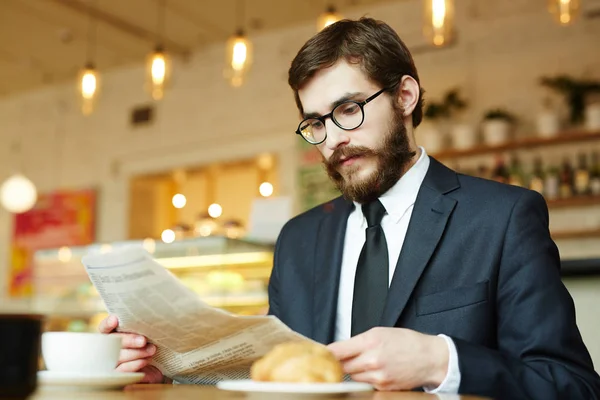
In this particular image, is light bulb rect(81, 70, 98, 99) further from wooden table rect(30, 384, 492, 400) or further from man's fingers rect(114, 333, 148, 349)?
wooden table rect(30, 384, 492, 400)

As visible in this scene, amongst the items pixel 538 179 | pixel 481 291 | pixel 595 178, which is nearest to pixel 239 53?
pixel 538 179

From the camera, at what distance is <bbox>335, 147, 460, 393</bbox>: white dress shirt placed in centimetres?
151

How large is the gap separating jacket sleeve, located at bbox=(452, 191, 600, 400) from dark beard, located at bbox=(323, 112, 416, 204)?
289mm

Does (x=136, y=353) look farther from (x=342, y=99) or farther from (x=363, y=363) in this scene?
(x=342, y=99)

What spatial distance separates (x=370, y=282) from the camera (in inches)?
56.6

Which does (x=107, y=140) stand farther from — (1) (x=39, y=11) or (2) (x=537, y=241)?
(2) (x=537, y=241)

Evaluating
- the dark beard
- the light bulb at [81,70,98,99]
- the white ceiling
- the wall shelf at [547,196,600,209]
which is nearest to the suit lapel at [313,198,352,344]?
the dark beard

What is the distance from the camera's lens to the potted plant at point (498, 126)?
4.98 m

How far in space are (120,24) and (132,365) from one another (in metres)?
5.51

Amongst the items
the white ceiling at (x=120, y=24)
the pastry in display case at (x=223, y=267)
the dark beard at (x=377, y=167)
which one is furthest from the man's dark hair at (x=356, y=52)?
the white ceiling at (x=120, y=24)

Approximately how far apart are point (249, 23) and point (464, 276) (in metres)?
5.15

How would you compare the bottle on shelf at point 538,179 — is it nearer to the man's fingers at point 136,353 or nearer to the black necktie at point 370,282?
the black necktie at point 370,282

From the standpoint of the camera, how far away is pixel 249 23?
6172 mm

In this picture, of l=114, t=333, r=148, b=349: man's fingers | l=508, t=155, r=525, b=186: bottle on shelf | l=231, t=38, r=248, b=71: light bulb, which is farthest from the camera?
l=508, t=155, r=525, b=186: bottle on shelf
